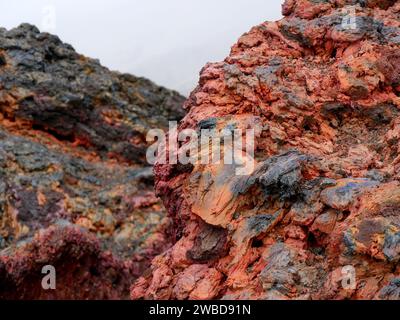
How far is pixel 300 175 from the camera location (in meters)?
9.80

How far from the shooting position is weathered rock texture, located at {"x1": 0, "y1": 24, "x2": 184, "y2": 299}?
24.3 meters

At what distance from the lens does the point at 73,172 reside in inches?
1264

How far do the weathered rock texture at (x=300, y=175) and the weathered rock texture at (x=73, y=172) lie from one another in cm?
1433

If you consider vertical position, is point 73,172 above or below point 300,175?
above

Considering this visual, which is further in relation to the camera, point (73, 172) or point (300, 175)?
point (73, 172)

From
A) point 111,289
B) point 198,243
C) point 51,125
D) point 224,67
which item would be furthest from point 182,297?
point 51,125

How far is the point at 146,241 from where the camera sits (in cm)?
2798

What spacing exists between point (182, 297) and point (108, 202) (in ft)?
71.2

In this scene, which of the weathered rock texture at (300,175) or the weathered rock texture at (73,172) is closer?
the weathered rock texture at (300,175)

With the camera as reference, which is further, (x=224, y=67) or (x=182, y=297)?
(x=224, y=67)

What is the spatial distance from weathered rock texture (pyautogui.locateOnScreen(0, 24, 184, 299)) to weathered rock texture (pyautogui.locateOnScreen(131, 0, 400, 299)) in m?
14.3

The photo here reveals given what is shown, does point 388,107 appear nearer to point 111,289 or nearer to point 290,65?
point 290,65

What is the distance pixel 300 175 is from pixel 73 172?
989 inches

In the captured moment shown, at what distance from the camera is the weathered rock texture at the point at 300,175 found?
834cm
